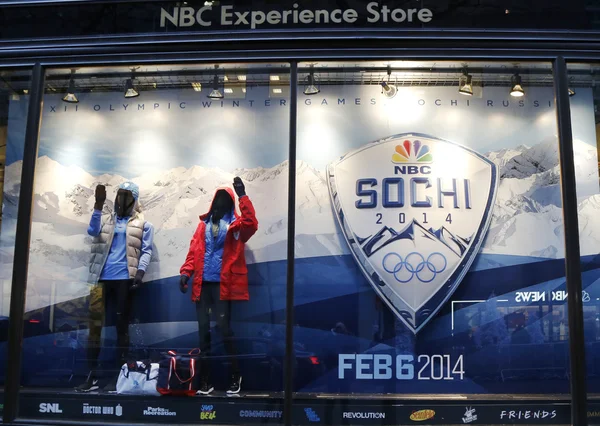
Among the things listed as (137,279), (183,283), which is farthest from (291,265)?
(137,279)

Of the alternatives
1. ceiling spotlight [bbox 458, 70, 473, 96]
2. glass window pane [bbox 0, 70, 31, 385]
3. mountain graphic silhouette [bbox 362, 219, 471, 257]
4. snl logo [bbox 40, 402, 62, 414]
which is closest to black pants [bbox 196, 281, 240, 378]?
snl logo [bbox 40, 402, 62, 414]

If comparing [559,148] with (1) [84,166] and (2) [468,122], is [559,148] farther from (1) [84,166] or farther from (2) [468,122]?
(1) [84,166]

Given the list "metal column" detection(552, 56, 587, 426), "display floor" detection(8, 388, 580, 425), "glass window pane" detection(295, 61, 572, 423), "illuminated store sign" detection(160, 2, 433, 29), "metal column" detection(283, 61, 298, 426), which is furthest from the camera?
"glass window pane" detection(295, 61, 572, 423)

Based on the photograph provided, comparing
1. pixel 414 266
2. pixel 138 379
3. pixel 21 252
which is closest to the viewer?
pixel 21 252

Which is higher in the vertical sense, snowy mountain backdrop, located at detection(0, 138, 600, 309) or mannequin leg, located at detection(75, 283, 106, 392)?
Result: snowy mountain backdrop, located at detection(0, 138, 600, 309)

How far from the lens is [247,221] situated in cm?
612

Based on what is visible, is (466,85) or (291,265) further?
(466,85)

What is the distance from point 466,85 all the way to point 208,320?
Answer: 325 centimetres

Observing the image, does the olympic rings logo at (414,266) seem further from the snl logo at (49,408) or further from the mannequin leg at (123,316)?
the snl logo at (49,408)

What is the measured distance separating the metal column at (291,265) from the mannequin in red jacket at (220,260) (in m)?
0.74

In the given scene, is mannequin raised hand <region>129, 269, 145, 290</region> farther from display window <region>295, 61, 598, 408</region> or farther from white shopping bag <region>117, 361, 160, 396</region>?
display window <region>295, 61, 598, 408</region>

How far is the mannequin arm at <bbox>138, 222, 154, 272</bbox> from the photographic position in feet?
20.8

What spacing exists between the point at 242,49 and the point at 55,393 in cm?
335

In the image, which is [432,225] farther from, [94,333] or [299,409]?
[94,333]
